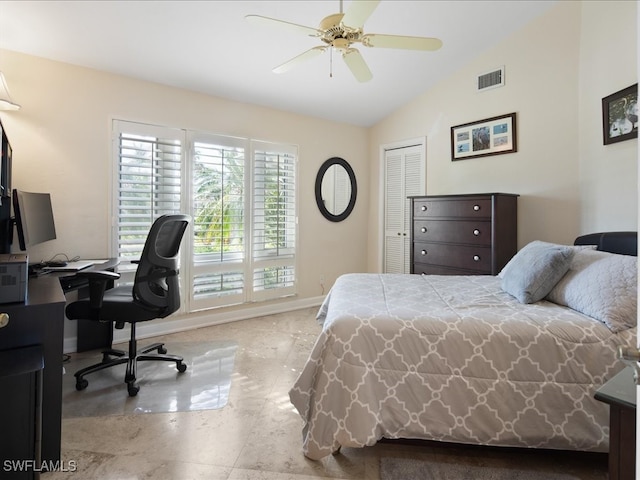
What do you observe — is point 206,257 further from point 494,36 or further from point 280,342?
point 494,36

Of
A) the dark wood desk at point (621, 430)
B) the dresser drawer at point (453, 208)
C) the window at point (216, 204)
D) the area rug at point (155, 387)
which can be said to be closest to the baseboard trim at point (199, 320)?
the window at point (216, 204)

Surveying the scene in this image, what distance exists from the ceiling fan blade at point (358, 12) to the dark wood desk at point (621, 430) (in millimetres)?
1821

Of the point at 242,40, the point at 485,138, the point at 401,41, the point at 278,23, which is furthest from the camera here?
the point at 485,138

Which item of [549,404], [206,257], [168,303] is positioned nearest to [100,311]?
[168,303]

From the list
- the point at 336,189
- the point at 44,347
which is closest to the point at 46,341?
the point at 44,347

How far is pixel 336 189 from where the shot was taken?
4.79 m

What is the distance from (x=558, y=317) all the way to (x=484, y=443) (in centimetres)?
68

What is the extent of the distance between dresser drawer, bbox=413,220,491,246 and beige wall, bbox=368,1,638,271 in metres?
0.55

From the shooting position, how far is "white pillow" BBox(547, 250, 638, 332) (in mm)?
1572

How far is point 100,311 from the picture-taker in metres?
2.32

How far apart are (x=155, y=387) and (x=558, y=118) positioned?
4003mm

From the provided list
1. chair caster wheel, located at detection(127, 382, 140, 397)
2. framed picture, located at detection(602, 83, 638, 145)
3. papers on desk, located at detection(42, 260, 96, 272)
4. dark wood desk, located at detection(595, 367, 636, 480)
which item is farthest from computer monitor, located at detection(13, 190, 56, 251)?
framed picture, located at detection(602, 83, 638, 145)

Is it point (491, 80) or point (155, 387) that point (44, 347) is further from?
point (491, 80)

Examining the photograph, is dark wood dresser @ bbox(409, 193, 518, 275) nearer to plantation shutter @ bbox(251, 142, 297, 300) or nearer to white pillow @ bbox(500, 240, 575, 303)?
white pillow @ bbox(500, 240, 575, 303)
